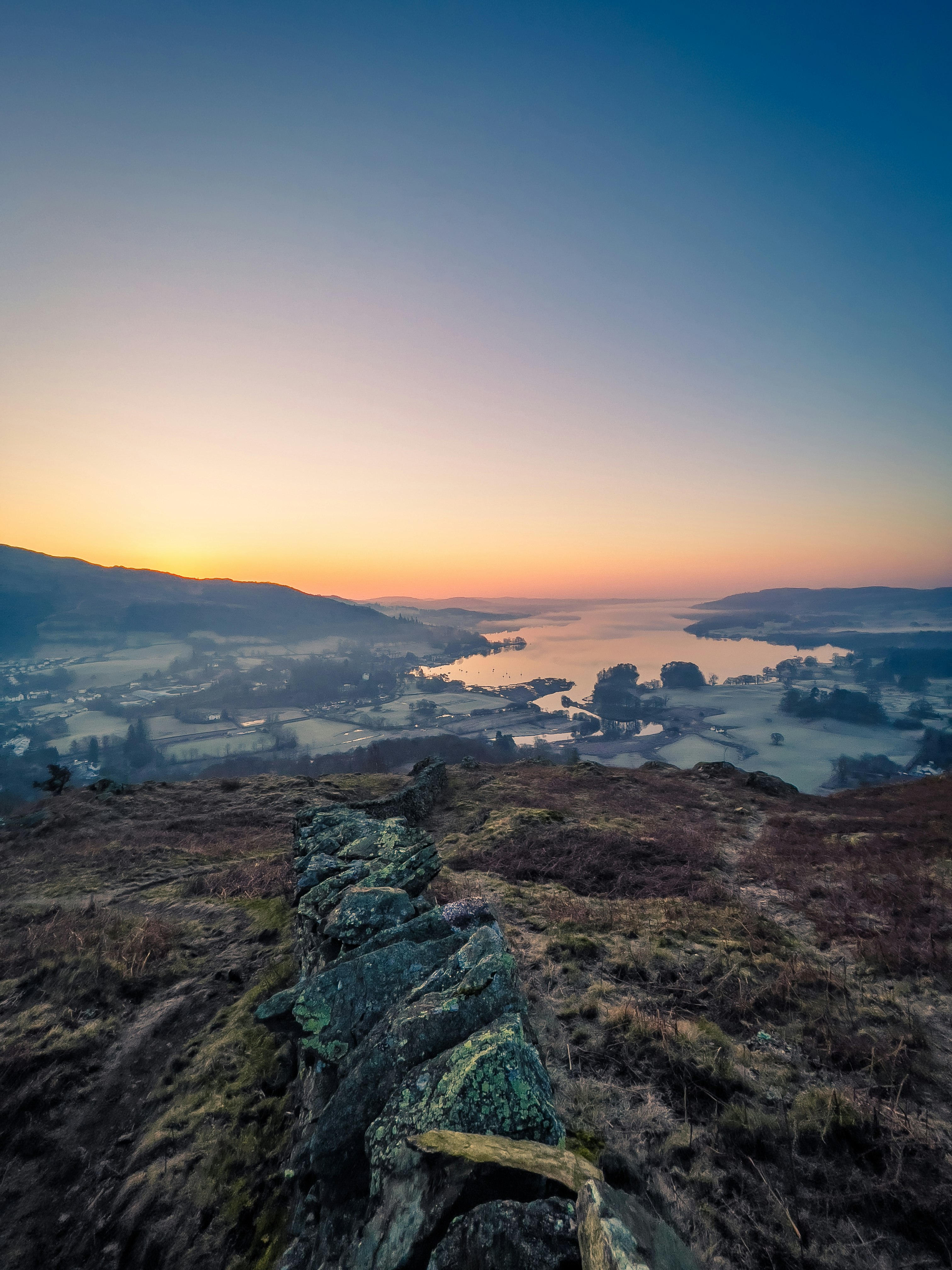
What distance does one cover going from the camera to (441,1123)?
11.1 ft

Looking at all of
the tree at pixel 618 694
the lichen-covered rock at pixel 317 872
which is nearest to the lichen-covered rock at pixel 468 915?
the lichen-covered rock at pixel 317 872

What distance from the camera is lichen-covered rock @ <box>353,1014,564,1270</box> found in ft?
9.65

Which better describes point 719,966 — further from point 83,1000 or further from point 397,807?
point 397,807

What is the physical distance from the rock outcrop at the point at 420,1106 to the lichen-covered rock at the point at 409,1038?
0.01 m

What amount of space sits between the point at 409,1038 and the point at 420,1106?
27.3 inches

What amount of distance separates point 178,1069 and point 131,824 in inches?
748

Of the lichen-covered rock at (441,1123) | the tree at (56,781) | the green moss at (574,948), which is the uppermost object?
the lichen-covered rock at (441,1123)

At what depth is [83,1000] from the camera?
7.14 meters

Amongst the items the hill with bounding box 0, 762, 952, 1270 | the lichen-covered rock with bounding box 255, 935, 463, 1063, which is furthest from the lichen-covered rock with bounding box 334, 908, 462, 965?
the hill with bounding box 0, 762, 952, 1270

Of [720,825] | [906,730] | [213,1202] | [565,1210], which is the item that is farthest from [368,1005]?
[906,730]

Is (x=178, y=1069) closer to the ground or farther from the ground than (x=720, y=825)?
farther from the ground

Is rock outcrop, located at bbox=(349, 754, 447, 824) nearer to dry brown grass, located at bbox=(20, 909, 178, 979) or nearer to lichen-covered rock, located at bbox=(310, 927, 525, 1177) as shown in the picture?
dry brown grass, located at bbox=(20, 909, 178, 979)

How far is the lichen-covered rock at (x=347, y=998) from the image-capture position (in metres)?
5.01

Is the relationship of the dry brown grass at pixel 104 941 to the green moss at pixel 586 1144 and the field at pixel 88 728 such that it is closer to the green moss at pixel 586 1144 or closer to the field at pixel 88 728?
the green moss at pixel 586 1144
